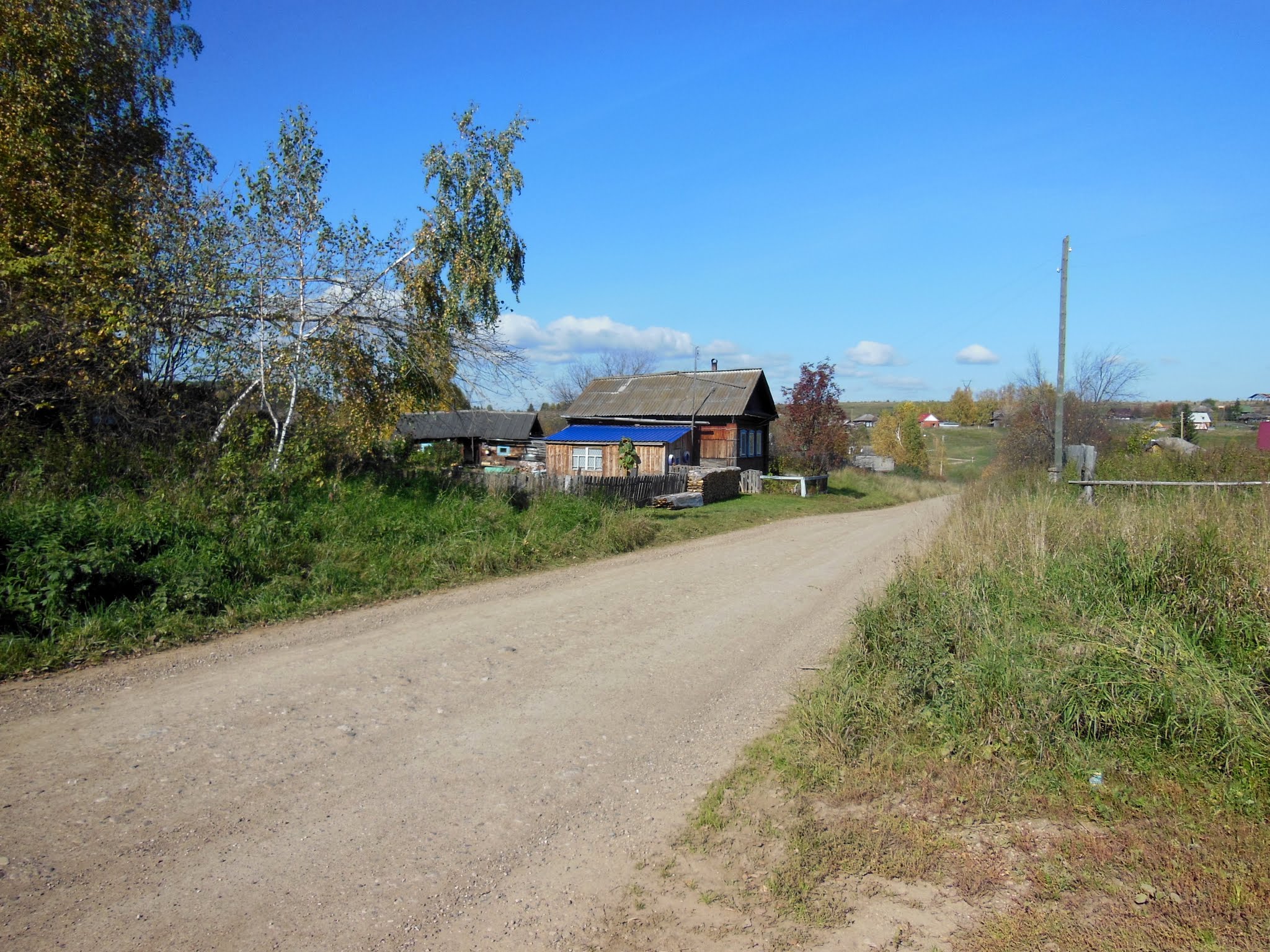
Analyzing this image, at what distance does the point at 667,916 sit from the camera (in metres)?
3.50

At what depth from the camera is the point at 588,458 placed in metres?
35.6

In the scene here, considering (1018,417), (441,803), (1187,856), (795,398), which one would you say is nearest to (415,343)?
(441,803)

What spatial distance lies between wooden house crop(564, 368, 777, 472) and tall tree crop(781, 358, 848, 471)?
1.34 meters

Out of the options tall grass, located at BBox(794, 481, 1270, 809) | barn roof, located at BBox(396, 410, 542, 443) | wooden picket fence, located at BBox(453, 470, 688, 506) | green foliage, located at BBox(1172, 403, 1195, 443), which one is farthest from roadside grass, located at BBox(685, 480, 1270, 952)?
barn roof, located at BBox(396, 410, 542, 443)

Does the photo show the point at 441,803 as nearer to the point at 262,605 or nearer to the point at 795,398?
the point at 262,605

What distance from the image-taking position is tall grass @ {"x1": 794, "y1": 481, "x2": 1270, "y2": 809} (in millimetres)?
4426

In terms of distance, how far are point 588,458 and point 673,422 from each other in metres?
4.70

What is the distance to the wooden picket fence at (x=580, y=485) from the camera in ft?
49.7

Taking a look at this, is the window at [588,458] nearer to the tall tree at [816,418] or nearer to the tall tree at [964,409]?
the tall tree at [816,418]

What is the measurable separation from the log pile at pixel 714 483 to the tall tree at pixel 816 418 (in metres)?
11.4

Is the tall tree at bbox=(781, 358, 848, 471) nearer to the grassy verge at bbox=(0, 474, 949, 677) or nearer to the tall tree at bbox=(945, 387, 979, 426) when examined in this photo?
the grassy verge at bbox=(0, 474, 949, 677)

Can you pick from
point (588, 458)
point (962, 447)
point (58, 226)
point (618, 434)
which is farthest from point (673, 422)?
point (962, 447)

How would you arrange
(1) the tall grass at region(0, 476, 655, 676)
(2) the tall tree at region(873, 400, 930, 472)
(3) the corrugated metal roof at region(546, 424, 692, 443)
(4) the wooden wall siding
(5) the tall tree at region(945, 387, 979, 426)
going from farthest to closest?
1. (5) the tall tree at region(945, 387, 979, 426)
2. (2) the tall tree at region(873, 400, 930, 472)
3. (3) the corrugated metal roof at region(546, 424, 692, 443)
4. (4) the wooden wall siding
5. (1) the tall grass at region(0, 476, 655, 676)

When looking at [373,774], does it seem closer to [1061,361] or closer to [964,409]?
[1061,361]
